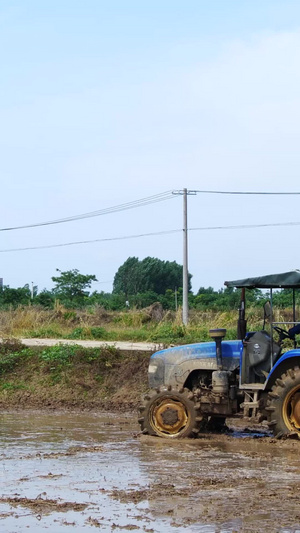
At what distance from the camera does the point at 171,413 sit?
13508 millimetres

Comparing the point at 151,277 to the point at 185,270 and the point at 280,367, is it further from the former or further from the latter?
the point at 280,367

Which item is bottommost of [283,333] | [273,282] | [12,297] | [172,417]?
[172,417]

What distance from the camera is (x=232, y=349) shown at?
44.9 ft

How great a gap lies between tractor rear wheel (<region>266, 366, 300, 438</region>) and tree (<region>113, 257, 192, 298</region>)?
62.3 meters

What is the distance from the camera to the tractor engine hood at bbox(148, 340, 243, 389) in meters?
13.7

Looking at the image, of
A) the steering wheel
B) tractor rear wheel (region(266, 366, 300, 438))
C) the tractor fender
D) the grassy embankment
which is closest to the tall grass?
the grassy embankment

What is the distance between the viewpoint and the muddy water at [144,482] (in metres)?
7.96

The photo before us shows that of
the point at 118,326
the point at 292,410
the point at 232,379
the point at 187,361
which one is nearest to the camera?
the point at 292,410

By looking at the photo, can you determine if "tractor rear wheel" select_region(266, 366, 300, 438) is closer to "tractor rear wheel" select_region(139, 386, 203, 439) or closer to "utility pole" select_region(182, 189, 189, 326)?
"tractor rear wheel" select_region(139, 386, 203, 439)

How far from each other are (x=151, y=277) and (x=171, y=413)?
63.2 m

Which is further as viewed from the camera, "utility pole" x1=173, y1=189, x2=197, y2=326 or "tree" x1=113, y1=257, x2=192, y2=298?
"tree" x1=113, y1=257, x2=192, y2=298

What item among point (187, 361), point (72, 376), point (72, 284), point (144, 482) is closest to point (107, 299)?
point (72, 284)

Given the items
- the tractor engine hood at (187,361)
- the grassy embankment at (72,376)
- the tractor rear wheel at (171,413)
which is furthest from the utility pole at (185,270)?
the tractor rear wheel at (171,413)

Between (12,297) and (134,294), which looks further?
(134,294)
